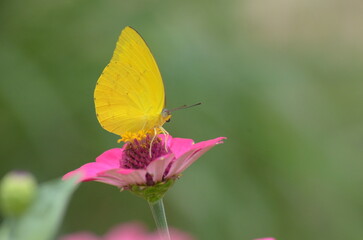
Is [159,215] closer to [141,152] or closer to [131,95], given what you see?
[141,152]

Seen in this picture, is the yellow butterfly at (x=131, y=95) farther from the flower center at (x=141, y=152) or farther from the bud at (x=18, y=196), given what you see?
the bud at (x=18, y=196)

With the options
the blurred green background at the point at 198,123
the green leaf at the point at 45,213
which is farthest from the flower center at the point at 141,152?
the blurred green background at the point at 198,123

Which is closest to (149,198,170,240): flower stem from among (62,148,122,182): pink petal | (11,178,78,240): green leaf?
(62,148,122,182): pink petal

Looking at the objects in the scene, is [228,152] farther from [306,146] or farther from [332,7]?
[332,7]

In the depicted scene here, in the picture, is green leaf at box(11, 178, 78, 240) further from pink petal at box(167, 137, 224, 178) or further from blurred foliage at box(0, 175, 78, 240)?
pink petal at box(167, 137, 224, 178)

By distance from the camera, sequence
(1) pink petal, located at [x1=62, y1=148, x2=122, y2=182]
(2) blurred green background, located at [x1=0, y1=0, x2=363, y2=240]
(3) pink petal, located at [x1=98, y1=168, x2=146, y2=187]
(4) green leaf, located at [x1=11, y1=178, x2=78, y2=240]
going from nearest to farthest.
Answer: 1. (4) green leaf, located at [x1=11, y1=178, x2=78, y2=240]
2. (3) pink petal, located at [x1=98, y1=168, x2=146, y2=187]
3. (1) pink petal, located at [x1=62, y1=148, x2=122, y2=182]
4. (2) blurred green background, located at [x1=0, y1=0, x2=363, y2=240]

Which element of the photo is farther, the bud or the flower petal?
the flower petal

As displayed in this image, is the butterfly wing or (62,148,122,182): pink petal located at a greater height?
the butterfly wing
